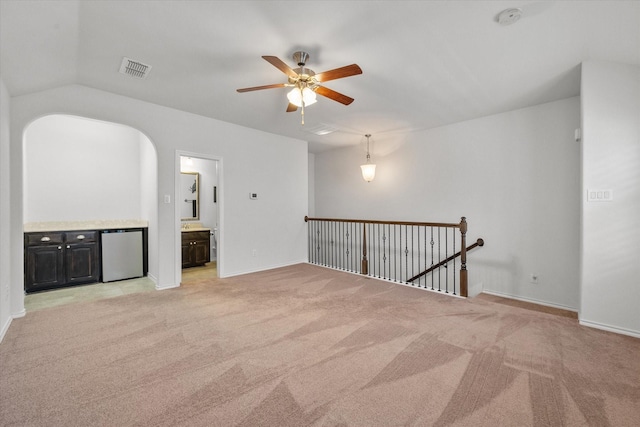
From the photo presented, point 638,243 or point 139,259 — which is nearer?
point 638,243

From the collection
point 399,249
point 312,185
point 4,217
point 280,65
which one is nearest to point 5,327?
point 4,217

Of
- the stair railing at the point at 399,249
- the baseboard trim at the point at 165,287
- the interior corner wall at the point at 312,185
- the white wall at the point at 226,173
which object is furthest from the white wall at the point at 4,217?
the interior corner wall at the point at 312,185

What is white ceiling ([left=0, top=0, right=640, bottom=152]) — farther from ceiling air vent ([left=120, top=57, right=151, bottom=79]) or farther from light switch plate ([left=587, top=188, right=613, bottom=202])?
light switch plate ([left=587, top=188, right=613, bottom=202])

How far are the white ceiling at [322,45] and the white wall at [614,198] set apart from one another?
0.95ft

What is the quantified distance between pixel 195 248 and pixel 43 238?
227 cm

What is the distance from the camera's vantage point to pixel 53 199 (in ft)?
15.2

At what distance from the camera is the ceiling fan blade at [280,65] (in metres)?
2.14

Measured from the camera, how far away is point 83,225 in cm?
480

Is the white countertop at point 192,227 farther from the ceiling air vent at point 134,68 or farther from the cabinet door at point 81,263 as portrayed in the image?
the ceiling air vent at point 134,68

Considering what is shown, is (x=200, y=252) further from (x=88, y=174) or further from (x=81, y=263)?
(x=88, y=174)

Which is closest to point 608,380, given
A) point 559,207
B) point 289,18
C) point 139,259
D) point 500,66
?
point 559,207

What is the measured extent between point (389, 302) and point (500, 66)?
2.96 meters

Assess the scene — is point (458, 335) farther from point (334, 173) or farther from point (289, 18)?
point (334, 173)

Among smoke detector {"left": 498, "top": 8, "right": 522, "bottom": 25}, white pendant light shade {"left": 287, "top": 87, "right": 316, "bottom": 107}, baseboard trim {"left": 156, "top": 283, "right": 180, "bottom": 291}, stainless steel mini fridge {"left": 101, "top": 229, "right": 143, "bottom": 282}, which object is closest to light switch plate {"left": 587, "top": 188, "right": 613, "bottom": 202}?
smoke detector {"left": 498, "top": 8, "right": 522, "bottom": 25}
